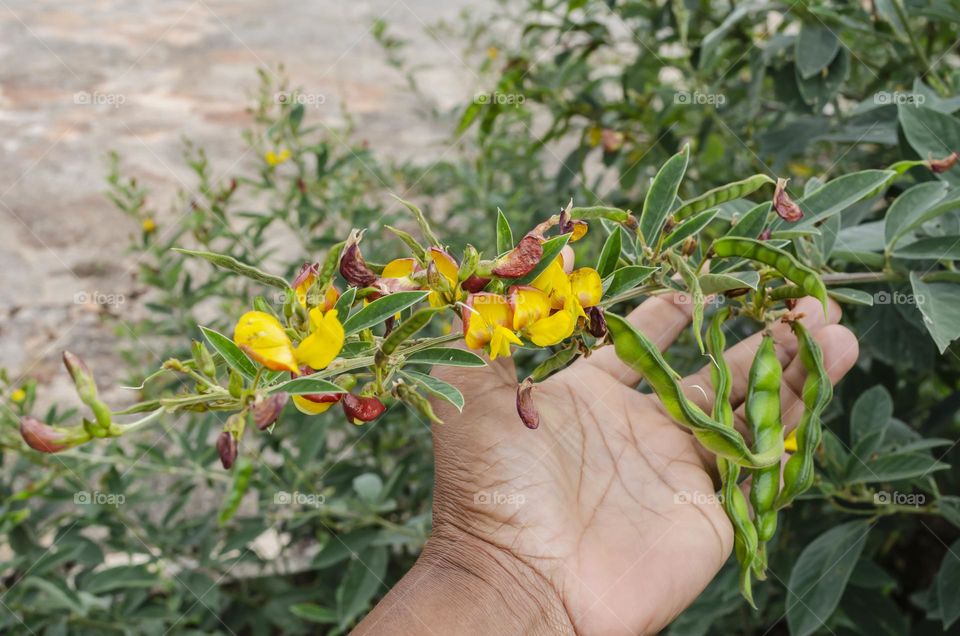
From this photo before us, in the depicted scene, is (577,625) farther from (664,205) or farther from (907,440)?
(907,440)

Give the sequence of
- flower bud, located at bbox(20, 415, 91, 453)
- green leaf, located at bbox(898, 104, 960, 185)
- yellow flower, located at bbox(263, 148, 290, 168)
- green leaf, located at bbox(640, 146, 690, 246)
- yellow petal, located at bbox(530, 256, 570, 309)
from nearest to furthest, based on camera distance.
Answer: flower bud, located at bbox(20, 415, 91, 453) < yellow petal, located at bbox(530, 256, 570, 309) < green leaf, located at bbox(640, 146, 690, 246) < green leaf, located at bbox(898, 104, 960, 185) < yellow flower, located at bbox(263, 148, 290, 168)

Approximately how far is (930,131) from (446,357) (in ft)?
2.91

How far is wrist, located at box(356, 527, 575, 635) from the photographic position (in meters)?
1.15

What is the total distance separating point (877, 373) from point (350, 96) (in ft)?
13.3

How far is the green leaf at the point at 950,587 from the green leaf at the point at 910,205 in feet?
1.85

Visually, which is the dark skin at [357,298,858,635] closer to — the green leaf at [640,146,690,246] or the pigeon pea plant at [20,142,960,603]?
the pigeon pea plant at [20,142,960,603]

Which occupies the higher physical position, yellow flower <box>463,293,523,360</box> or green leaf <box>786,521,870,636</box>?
yellow flower <box>463,293,523,360</box>

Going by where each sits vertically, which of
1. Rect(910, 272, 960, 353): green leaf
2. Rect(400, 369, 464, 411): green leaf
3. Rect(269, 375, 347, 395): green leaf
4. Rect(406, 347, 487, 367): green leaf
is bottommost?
Rect(910, 272, 960, 353): green leaf

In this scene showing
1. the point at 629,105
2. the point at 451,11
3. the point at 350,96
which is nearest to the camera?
the point at 629,105

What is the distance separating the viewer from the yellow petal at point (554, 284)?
3.16 ft

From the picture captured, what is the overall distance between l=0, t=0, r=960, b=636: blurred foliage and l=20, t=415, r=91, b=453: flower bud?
803mm

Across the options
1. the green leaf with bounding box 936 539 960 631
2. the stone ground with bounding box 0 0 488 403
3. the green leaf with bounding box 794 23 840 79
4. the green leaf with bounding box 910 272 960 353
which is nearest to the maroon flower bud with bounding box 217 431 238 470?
the green leaf with bounding box 910 272 960 353

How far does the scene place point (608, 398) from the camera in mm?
1366

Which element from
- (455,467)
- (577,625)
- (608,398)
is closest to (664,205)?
(608,398)
